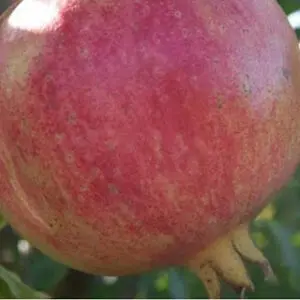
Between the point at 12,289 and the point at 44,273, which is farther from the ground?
the point at 12,289

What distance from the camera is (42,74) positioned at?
1030 millimetres


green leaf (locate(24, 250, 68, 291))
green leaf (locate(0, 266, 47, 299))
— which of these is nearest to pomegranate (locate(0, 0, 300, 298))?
green leaf (locate(0, 266, 47, 299))

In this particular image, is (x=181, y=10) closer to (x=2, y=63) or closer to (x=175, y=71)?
(x=175, y=71)

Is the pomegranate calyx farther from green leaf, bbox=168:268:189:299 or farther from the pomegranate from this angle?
green leaf, bbox=168:268:189:299

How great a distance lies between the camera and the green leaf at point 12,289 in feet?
4.59

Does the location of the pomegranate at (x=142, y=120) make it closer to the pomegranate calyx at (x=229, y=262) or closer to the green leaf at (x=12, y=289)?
the pomegranate calyx at (x=229, y=262)

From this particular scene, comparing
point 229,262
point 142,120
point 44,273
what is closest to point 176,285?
Result: point 44,273

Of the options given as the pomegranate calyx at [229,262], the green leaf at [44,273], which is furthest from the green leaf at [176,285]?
the pomegranate calyx at [229,262]

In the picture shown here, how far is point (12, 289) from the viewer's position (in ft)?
4.58

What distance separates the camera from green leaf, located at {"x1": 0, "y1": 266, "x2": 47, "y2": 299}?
140cm

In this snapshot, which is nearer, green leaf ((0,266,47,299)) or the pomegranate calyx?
the pomegranate calyx

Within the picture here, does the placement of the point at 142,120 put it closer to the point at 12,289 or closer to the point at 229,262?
the point at 229,262

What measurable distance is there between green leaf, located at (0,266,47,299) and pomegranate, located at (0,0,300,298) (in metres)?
0.33

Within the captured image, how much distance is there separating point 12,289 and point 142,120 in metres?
0.54
